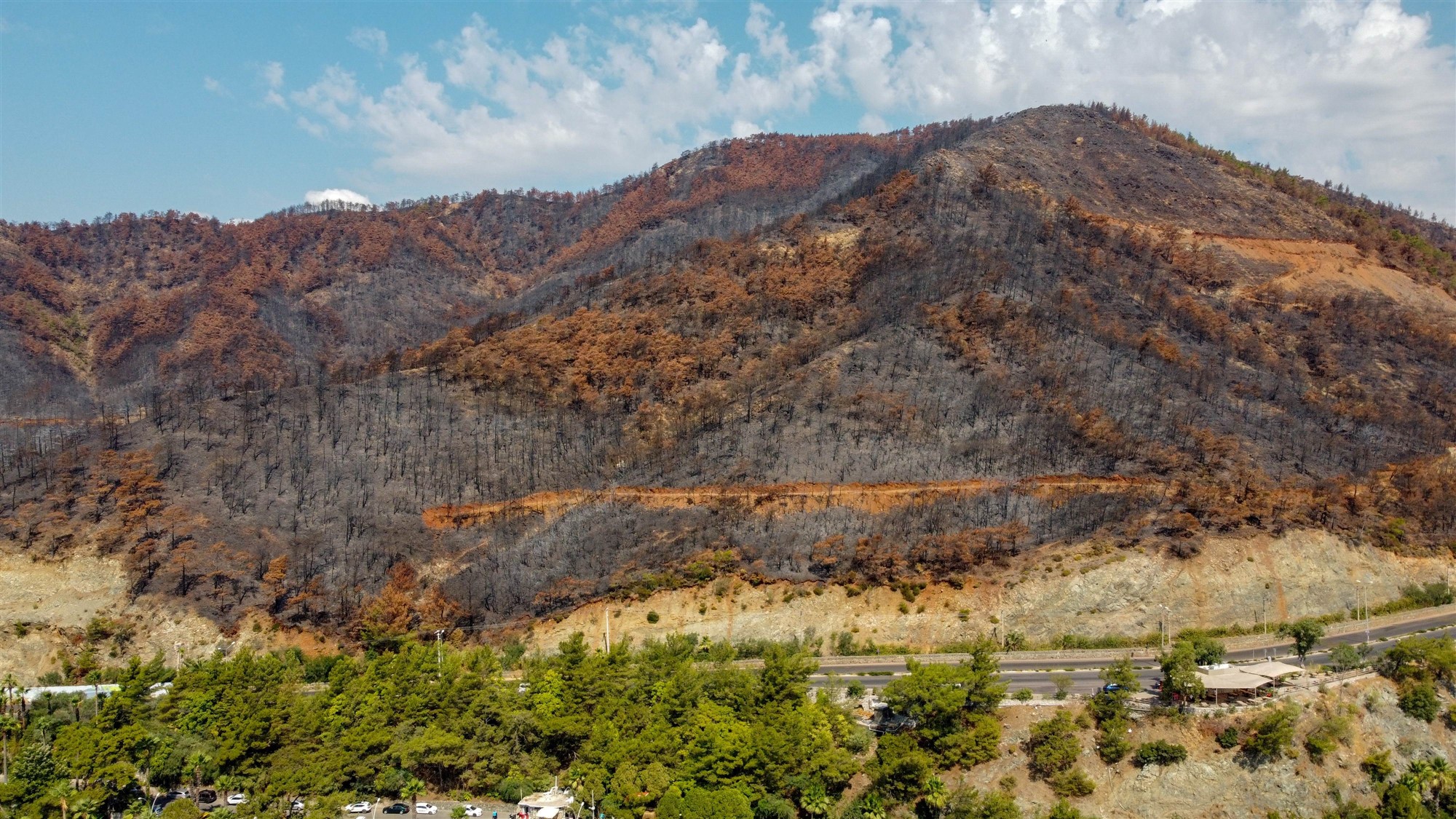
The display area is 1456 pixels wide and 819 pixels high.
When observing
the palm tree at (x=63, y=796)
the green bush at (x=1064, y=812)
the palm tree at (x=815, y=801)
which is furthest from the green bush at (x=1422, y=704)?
the palm tree at (x=63, y=796)

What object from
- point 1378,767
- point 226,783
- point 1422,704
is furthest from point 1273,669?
point 226,783

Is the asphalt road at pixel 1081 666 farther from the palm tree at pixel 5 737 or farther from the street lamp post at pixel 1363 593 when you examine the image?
the palm tree at pixel 5 737

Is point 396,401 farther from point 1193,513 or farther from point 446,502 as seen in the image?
point 1193,513

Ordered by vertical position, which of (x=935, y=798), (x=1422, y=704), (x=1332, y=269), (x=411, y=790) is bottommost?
(x=935, y=798)

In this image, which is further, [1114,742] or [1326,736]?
[1114,742]

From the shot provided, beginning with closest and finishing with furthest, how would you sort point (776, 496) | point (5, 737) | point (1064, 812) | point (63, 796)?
point (1064, 812) → point (63, 796) → point (5, 737) → point (776, 496)

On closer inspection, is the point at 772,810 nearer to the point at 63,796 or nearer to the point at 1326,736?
the point at 1326,736
